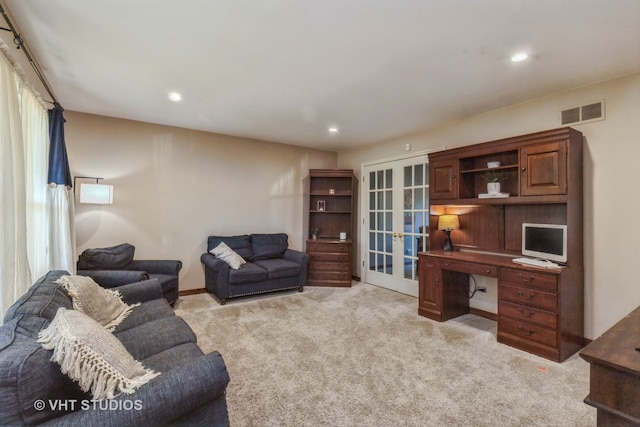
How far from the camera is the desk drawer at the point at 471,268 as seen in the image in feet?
10.1

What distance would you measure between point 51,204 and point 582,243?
5054 millimetres

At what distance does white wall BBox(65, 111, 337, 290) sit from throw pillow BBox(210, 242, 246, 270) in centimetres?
46

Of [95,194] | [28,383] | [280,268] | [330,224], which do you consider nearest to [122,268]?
[95,194]

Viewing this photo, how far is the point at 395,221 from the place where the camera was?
4.94 metres

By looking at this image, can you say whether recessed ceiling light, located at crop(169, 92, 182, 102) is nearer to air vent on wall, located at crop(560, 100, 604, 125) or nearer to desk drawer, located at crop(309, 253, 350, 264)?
desk drawer, located at crop(309, 253, 350, 264)

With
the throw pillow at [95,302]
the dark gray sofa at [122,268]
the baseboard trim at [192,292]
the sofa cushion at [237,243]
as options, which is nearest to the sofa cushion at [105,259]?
the dark gray sofa at [122,268]

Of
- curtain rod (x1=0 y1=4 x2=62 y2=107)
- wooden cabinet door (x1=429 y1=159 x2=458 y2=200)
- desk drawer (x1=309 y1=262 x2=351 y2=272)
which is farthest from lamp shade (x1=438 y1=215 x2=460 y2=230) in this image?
curtain rod (x1=0 y1=4 x2=62 y2=107)

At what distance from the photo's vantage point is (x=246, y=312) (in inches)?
150

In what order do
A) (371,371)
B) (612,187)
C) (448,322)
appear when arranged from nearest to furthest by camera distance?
(371,371) → (612,187) → (448,322)

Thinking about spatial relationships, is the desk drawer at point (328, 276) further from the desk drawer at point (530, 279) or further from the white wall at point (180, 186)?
the desk drawer at point (530, 279)

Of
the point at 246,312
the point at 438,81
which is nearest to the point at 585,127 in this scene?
the point at 438,81

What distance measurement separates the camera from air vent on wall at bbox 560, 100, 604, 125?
2848 mm

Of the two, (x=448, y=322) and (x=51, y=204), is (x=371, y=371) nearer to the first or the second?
(x=448, y=322)

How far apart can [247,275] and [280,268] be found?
52 cm
